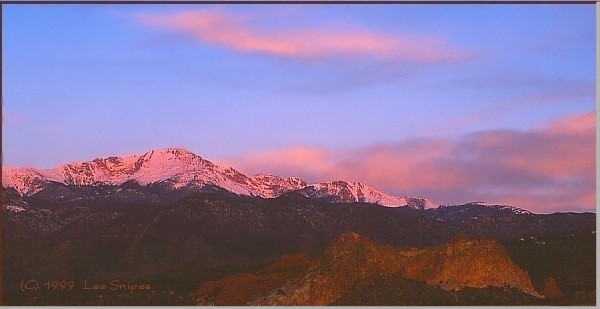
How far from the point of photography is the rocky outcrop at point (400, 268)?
11.2 metres

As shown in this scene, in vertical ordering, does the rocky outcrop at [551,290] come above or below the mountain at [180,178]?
below

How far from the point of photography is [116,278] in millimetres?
11070

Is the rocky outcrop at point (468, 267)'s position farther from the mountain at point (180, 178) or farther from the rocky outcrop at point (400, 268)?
the mountain at point (180, 178)

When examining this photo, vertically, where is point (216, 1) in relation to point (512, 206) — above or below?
above

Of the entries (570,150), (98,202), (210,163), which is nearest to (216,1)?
(210,163)

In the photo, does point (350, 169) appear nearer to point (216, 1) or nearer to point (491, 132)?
point (491, 132)

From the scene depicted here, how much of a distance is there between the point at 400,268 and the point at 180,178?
2.47m

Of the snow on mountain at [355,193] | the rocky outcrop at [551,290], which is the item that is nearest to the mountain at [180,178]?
the snow on mountain at [355,193]

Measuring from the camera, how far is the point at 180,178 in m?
11.3

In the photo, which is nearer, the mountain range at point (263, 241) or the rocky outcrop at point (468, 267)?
the mountain range at point (263, 241)

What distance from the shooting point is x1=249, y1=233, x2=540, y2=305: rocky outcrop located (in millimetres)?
11164

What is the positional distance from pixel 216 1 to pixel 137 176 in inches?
78.1

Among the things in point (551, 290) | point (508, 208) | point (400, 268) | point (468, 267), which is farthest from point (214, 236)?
point (551, 290)

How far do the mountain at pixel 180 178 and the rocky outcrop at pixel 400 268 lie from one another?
47cm
